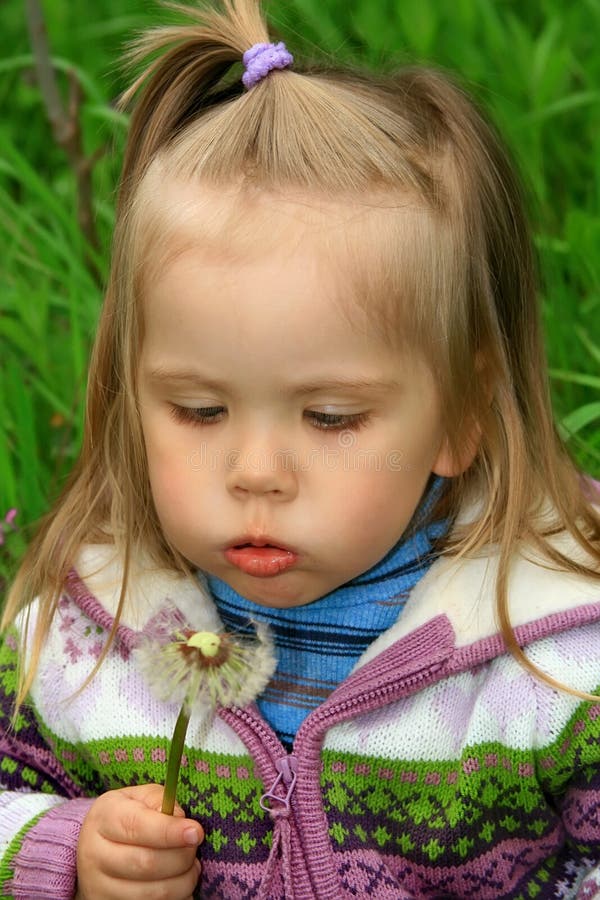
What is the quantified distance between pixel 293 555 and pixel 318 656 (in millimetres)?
258

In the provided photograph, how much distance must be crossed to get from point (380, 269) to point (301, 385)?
0.55 ft

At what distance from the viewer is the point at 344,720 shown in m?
1.64

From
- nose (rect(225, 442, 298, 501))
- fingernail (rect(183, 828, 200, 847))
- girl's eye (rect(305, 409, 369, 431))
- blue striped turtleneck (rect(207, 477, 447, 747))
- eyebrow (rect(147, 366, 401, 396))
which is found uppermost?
eyebrow (rect(147, 366, 401, 396))

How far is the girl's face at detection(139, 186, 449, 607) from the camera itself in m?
1.44

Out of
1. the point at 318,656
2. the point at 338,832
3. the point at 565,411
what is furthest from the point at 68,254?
the point at 338,832

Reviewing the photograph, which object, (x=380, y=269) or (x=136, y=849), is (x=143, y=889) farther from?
(x=380, y=269)

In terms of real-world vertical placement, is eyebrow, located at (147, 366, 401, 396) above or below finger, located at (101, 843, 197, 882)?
above

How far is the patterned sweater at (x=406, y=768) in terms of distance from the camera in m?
1.61

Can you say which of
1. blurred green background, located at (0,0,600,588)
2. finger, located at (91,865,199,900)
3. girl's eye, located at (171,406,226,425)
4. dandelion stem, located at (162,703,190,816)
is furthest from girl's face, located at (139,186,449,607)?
blurred green background, located at (0,0,600,588)

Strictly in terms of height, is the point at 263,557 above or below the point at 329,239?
below

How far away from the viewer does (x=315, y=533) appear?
1.49 m

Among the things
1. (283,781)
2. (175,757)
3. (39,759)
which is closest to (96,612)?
(39,759)

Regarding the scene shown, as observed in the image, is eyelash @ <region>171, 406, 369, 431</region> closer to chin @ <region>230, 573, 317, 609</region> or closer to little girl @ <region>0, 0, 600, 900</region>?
little girl @ <region>0, 0, 600, 900</region>

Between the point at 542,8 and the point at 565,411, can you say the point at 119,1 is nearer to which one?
the point at 542,8
